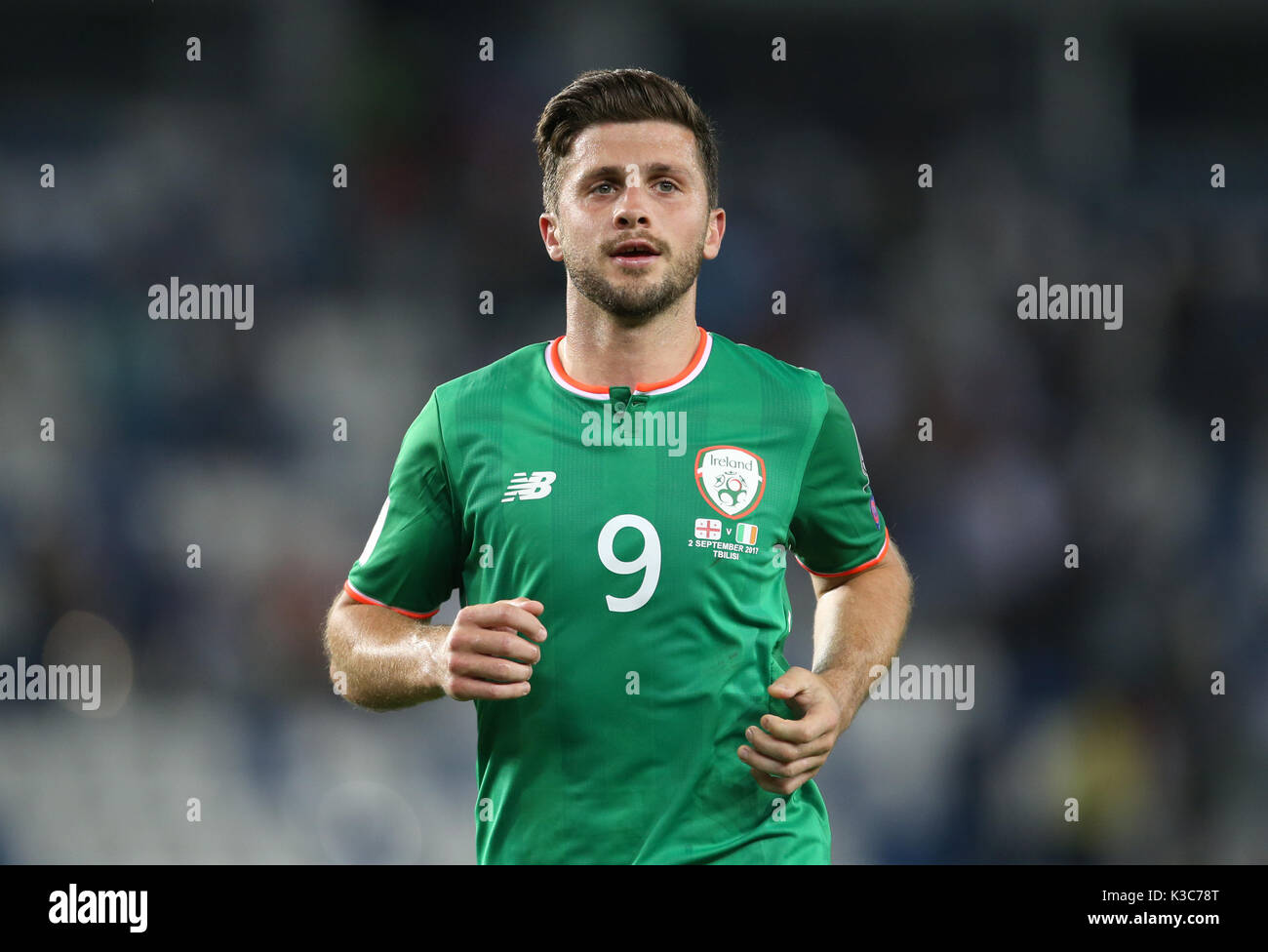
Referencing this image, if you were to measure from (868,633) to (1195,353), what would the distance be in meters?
3.22

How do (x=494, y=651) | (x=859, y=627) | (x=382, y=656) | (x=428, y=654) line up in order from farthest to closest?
(x=859, y=627) < (x=382, y=656) < (x=428, y=654) < (x=494, y=651)

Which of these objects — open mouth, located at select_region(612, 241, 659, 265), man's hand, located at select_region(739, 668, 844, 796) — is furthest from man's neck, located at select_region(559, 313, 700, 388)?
man's hand, located at select_region(739, 668, 844, 796)

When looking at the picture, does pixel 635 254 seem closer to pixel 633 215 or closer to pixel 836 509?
pixel 633 215

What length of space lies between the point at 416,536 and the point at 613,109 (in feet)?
3.24

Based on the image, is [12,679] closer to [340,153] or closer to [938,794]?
[340,153]

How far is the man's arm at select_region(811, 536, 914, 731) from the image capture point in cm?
243

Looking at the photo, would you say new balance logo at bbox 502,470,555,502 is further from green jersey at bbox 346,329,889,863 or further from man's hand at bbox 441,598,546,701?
man's hand at bbox 441,598,546,701

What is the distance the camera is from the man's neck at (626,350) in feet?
7.79

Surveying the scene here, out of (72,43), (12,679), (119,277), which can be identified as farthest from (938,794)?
(72,43)

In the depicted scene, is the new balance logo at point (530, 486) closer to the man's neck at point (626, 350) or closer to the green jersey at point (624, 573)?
the green jersey at point (624, 573)

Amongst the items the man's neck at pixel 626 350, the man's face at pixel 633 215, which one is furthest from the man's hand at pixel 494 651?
the man's face at pixel 633 215

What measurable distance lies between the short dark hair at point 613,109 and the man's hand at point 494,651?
0.95 m

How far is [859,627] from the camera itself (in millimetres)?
2516

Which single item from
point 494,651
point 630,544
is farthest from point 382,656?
point 630,544
